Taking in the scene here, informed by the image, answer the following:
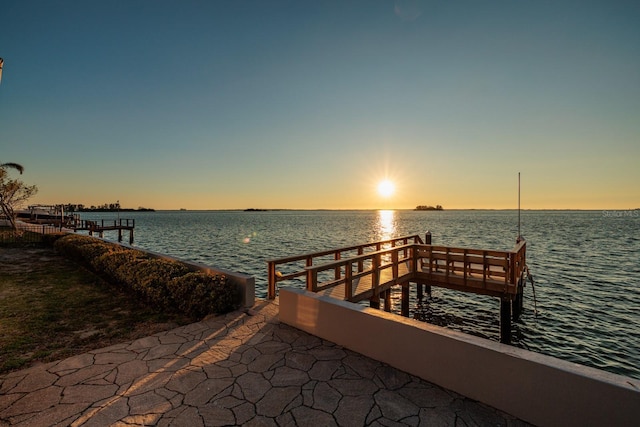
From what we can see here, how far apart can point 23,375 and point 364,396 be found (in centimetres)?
506

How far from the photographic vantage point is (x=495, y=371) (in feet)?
12.2

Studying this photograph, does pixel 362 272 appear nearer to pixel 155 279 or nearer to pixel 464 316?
pixel 155 279

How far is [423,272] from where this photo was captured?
11.9m

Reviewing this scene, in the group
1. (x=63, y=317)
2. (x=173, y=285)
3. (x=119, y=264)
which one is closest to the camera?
(x=63, y=317)

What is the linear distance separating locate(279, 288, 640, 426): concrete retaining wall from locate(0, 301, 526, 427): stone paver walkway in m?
0.18

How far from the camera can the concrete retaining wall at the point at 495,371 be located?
3086 mm

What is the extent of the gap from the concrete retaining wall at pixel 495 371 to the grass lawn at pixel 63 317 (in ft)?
13.9

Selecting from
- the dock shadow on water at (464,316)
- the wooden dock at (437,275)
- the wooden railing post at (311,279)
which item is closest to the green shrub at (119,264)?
the wooden dock at (437,275)

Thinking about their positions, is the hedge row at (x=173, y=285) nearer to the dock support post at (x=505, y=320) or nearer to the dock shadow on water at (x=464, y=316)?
the dock shadow on water at (x=464, y=316)

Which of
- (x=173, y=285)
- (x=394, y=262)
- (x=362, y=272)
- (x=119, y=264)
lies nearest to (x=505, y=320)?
(x=394, y=262)

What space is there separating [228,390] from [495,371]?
3464 millimetres

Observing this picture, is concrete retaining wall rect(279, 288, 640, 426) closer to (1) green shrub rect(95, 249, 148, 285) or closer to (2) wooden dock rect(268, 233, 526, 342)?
(2) wooden dock rect(268, 233, 526, 342)

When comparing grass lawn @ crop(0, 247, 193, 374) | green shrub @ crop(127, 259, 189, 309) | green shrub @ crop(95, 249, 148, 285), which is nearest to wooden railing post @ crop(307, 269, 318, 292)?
grass lawn @ crop(0, 247, 193, 374)

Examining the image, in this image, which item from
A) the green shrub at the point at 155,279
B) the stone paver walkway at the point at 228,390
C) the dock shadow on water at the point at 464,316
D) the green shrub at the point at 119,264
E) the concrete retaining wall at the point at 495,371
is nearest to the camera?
the concrete retaining wall at the point at 495,371
